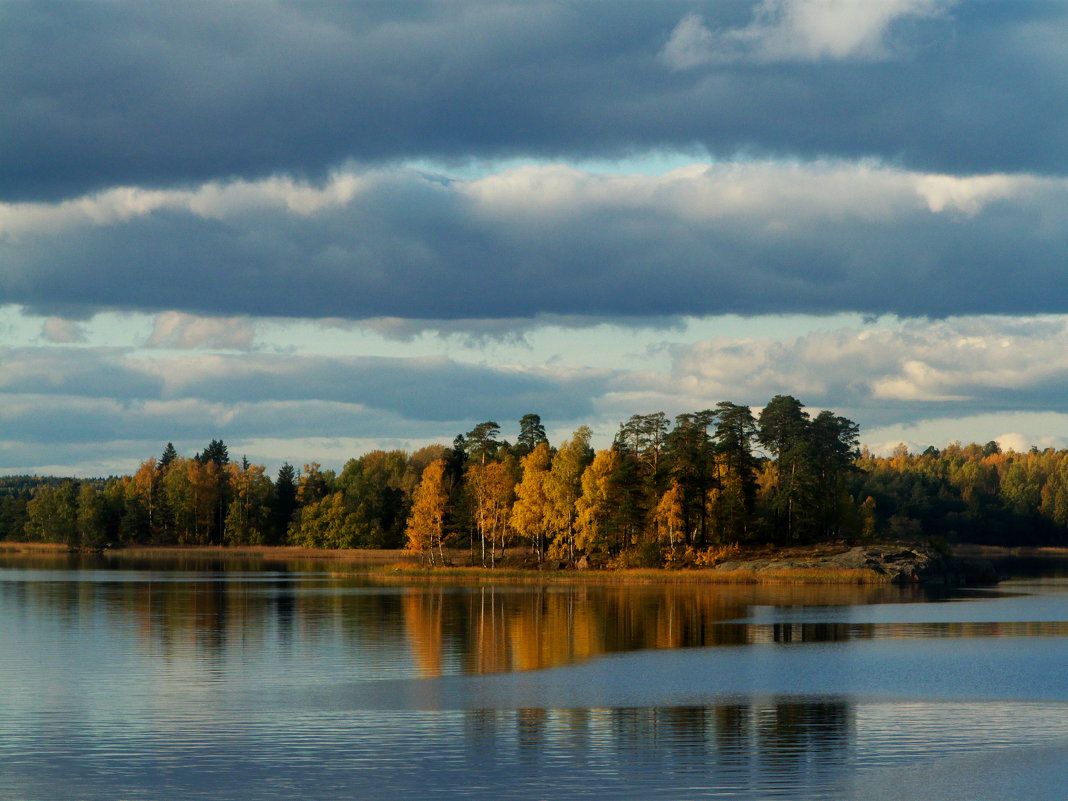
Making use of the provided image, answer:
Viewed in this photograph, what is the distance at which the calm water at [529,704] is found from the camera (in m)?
29.9

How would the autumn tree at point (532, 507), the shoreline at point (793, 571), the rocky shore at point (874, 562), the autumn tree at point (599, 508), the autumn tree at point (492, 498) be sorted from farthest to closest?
the autumn tree at point (492, 498), the autumn tree at point (532, 507), the autumn tree at point (599, 508), the rocky shore at point (874, 562), the shoreline at point (793, 571)

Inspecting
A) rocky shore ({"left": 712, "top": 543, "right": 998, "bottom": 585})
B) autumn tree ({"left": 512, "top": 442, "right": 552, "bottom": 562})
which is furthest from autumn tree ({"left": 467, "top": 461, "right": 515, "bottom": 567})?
rocky shore ({"left": 712, "top": 543, "right": 998, "bottom": 585})

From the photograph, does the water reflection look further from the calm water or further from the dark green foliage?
the dark green foliage

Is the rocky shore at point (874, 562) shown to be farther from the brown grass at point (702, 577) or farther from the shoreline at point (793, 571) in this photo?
the brown grass at point (702, 577)

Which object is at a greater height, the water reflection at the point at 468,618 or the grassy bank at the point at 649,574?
the water reflection at the point at 468,618

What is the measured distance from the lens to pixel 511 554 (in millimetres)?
154000

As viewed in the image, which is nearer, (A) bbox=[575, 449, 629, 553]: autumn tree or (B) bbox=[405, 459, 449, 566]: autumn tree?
(A) bbox=[575, 449, 629, 553]: autumn tree

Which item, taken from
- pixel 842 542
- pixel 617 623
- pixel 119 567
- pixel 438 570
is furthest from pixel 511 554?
pixel 617 623

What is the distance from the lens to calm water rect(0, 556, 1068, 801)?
29.9 m

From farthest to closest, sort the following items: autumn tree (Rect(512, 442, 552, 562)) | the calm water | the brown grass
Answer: autumn tree (Rect(512, 442, 552, 562)) < the brown grass < the calm water

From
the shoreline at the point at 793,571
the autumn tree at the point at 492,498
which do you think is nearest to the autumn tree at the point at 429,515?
the autumn tree at the point at 492,498

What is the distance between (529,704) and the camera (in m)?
41.6

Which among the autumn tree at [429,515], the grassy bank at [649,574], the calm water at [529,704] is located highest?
the autumn tree at [429,515]

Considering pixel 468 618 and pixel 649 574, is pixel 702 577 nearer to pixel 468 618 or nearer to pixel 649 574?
pixel 649 574
